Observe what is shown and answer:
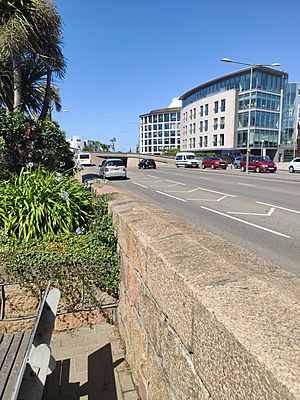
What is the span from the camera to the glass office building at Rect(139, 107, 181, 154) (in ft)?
405

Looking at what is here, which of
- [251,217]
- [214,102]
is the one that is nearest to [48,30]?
[251,217]

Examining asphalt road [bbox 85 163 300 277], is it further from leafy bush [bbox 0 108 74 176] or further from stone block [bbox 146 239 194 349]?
leafy bush [bbox 0 108 74 176]

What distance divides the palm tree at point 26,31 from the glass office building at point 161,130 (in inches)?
4259

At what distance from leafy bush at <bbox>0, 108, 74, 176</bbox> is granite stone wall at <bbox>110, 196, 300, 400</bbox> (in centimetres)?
590

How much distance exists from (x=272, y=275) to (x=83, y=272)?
2211mm

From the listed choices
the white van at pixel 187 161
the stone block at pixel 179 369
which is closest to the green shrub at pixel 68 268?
the stone block at pixel 179 369

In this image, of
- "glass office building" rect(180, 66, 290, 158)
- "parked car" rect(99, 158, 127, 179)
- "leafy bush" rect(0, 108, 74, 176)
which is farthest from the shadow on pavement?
"glass office building" rect(180, 66, 290, 158)

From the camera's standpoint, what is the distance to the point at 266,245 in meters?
6.34

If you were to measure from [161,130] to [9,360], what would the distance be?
129796 mm

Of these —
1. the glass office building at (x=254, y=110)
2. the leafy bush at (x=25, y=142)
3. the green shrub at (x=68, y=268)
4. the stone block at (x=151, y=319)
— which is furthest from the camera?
the glass office building at (x=254, y=110)

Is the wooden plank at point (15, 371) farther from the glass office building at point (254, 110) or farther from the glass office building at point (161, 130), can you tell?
the glass office building at point (161, 130)

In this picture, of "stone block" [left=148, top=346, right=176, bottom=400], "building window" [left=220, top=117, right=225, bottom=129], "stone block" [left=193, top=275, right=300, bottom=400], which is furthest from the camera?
"building window" [left=220, top=117, right=225, bottom=129]

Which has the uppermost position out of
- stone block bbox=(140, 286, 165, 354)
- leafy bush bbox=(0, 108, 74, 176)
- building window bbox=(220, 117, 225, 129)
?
building window bbox=(220, 117, 225, 129)

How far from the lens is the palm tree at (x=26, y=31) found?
9359 mm
